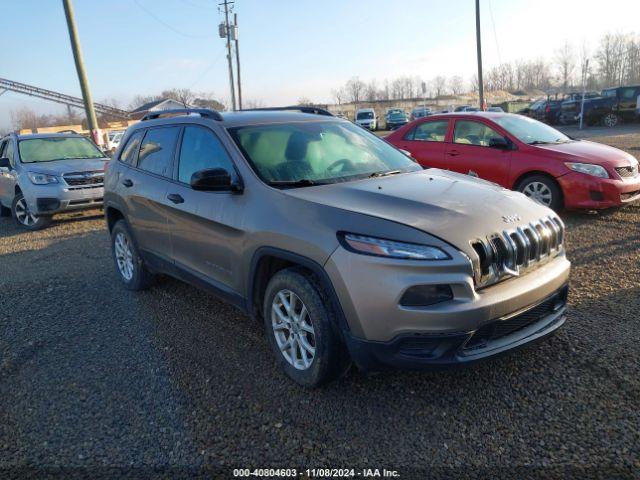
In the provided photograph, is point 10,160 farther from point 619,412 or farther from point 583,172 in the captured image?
point 619,412

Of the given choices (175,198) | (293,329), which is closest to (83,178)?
(175,198)

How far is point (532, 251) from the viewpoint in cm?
295

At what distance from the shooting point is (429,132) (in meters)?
8.36

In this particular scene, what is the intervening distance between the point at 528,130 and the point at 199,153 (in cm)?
570

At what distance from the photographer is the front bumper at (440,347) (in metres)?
2.61

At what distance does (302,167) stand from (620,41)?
116902 millimetres

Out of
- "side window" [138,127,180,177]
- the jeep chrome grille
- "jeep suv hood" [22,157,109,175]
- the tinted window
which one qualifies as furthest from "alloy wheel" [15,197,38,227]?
the jeep chrome grille

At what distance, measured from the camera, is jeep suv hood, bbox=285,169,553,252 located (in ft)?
9.06

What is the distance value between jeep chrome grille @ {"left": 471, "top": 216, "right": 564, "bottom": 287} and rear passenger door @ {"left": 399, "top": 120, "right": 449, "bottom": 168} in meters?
5.04

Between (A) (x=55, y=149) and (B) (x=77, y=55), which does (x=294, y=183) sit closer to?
(A) (x=55, y=149)

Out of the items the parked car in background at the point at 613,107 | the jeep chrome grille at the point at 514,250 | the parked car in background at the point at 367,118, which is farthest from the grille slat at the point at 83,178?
the parked car in background at the point at 367,118

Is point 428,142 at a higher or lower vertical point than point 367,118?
lower

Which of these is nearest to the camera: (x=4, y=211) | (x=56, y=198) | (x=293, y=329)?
(x=293, y=329)

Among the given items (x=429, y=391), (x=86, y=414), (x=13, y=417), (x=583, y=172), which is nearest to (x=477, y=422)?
(x=429, y=391)
